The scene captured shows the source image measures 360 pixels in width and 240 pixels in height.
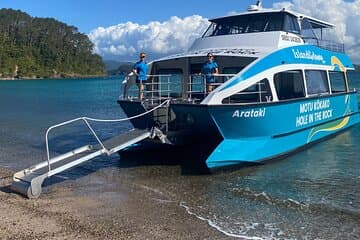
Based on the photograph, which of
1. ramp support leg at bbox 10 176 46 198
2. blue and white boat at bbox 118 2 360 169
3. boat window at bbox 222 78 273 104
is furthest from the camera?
boat window at bbox 222 78 273 104

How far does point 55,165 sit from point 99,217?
81.4 inches

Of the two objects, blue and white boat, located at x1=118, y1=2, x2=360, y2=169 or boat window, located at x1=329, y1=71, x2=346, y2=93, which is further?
boat window, located at x1=329, y1=71, x2=346, y2=93

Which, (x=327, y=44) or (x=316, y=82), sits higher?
(x=327, y=44)

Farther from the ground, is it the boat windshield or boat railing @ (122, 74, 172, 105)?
the boat windshield

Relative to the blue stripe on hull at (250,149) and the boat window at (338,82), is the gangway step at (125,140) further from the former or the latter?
the boat window at (338,82)

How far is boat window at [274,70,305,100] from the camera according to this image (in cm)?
1149

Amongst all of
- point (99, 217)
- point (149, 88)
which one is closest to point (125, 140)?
point (99, 217)

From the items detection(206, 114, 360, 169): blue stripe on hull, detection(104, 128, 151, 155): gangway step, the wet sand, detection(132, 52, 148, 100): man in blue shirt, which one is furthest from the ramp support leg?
detection(132, 52, 148, 100): man in blue shirt

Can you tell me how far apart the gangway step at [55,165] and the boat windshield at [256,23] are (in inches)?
197

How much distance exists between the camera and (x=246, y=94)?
11.5m

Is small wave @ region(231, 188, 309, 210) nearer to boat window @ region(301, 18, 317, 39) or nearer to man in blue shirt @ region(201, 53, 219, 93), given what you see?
man in blue shirt @ region(201, 53, 219, 93)

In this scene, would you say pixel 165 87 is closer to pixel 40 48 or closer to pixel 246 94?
pixel 246 94

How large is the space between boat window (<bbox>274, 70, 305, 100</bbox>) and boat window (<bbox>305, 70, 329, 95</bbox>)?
1.46ft

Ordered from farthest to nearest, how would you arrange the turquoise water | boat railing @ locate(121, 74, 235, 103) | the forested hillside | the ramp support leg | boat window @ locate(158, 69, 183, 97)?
the forested hillside, boat window @ locate(158, 69, 183, 97), boat railing @ locate(121, 74, 235, 103), the ramp support leg, the turquoise water
